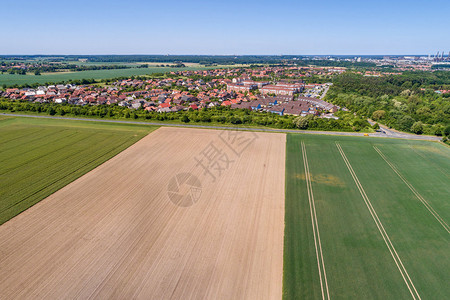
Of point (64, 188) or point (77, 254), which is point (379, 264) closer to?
→ point (77, 254)

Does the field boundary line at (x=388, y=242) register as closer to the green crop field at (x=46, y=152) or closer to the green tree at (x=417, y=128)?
the green tree at (x=417, y=128)

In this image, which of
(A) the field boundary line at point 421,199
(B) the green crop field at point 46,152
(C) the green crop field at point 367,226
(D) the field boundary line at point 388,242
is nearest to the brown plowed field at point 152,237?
(C) the green crop field at point 367,226

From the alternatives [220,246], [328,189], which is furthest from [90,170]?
[328,189]

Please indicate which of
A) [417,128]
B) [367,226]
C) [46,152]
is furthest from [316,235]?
[417,128]

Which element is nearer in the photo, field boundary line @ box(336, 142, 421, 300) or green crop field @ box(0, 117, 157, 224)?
field boundary line @ box(336, 142, 421, 300)

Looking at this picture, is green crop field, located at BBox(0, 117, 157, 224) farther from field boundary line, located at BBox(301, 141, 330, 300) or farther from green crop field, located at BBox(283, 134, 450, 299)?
field boundary line, located at BBox(301, 141, 330, 300)

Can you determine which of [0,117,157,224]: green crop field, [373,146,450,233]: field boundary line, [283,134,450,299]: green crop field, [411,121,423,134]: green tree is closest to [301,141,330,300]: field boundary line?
[283,134,450,299]: green crop field

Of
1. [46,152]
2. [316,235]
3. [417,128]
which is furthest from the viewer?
[417,128]

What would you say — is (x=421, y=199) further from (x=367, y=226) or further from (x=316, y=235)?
(x=316, y=235)
